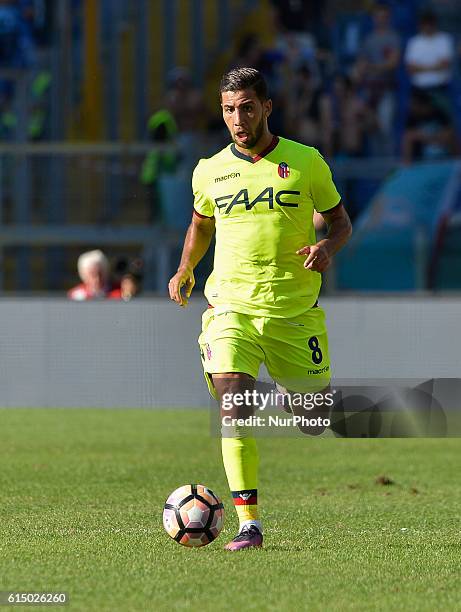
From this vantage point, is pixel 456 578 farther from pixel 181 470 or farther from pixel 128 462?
pixel 128 462

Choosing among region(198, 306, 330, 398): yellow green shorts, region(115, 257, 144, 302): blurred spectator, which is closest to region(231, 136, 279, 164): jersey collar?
region(198, 306, 330, 398): yellow green shorts

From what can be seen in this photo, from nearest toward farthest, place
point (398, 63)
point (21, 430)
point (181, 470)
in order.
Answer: point (181, 470) < point (21, 430) < point (398, 63)

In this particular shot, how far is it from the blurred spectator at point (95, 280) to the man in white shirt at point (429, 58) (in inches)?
215

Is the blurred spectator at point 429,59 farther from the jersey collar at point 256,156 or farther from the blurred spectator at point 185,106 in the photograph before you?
the jersey collar at point 256,156

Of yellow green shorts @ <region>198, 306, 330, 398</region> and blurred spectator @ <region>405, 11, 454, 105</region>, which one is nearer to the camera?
yellow green shorts @ <region>198, 306, 330, 398</region>

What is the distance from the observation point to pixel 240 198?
260 inches

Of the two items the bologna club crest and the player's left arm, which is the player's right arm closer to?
the bologna club crest

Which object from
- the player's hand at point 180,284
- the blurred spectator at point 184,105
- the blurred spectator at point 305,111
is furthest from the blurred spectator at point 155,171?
the player's hand at point 180,284

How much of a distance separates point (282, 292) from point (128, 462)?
425 cm

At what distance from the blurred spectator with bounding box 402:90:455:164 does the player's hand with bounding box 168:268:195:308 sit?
1164 centimetres

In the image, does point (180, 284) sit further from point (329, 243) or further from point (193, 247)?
point (329, 243)

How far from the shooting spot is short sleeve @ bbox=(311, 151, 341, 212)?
667 cm

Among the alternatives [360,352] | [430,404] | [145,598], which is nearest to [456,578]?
[145,598]

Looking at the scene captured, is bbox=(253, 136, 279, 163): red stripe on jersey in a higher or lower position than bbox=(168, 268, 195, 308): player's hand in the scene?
higher
